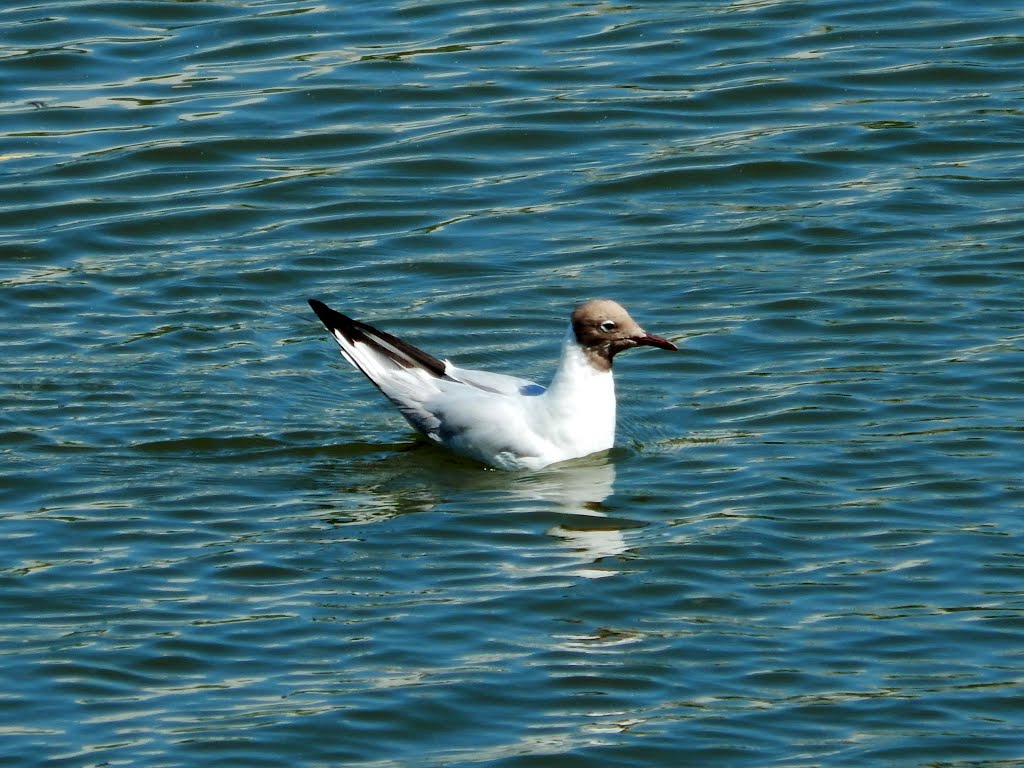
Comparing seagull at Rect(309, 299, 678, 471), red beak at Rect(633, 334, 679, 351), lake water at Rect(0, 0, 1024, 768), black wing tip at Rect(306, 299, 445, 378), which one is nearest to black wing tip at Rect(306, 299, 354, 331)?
black wing tip at Rect(306, 299, 445, 378)

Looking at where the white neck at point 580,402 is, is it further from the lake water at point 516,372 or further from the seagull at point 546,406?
the lake water at point 516,372

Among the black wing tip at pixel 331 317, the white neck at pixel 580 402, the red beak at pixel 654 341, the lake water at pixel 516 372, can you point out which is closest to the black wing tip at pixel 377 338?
the black wing tip at pixel 331 317

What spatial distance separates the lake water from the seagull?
145mm

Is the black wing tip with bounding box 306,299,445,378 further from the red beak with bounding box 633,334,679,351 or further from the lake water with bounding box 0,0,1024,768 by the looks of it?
the red beak with bounding box 633,334,679,351

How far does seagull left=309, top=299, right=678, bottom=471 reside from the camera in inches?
424

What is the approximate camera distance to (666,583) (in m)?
9.05

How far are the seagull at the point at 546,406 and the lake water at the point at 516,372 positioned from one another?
0.15 metres

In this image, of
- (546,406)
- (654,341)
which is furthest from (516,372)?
(654,341)

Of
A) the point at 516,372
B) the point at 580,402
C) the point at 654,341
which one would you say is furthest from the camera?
the point at 516,372

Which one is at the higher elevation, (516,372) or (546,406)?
(546,406)

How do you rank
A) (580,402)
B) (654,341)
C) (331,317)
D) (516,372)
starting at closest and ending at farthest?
(654,341) → (580,402) → (331,317) → (516,372)

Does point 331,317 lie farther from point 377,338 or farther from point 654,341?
point 654,341

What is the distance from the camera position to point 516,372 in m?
12.1

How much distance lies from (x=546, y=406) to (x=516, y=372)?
1303mm
